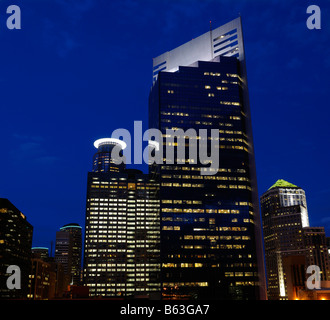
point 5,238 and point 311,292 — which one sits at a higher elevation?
point 5,238

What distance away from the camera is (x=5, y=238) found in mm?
198500

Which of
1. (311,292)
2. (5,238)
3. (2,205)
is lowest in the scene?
(311,292)
